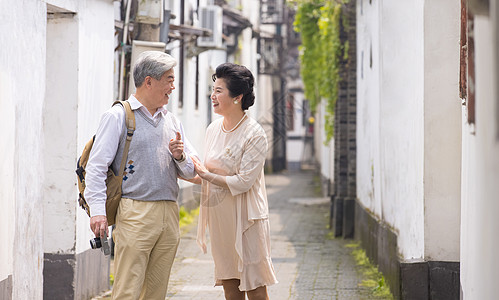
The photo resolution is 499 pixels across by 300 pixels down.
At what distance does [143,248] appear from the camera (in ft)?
17.2

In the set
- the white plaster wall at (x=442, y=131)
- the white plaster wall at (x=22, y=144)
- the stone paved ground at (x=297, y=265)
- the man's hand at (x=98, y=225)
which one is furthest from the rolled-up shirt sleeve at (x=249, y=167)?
the stone paved ground at (x=297, y=265)

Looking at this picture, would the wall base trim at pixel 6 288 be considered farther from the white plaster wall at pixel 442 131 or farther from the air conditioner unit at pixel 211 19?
the air conditioner unit at pixel 211 19

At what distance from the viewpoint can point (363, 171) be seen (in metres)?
12.9

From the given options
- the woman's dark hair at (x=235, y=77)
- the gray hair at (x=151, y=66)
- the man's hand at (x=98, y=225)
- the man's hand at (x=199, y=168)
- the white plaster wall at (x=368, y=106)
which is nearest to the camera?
the man's hand at (x=98, y=225)

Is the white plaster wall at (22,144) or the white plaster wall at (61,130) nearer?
the white plaster wall at (22,144)

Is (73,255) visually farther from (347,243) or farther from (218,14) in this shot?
(218,14)

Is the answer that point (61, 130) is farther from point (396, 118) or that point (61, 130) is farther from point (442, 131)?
point (396, 118)

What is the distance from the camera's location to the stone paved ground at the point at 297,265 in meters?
8.91

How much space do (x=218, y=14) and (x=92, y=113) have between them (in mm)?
10061

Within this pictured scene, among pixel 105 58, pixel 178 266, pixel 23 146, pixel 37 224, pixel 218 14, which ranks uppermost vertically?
pixel 218 14

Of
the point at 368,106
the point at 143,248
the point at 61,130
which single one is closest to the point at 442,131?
the point at 143,248

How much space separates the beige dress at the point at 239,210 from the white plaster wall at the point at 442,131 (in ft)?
6.46

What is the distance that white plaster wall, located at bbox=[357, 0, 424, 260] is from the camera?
25.0 feet

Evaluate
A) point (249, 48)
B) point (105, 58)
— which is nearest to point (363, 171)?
point (105, 58)
